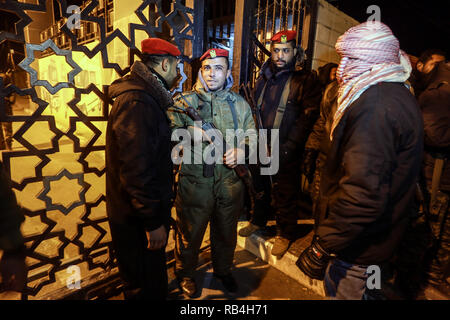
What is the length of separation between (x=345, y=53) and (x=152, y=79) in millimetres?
1295

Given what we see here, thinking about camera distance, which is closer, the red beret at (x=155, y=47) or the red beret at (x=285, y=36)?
the red beret at (x=155, y=47)

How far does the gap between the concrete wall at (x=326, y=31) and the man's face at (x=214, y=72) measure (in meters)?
2.44

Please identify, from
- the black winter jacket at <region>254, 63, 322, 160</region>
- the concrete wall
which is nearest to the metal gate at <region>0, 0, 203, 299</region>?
the black winter jacket at <region>254, 63, 322, 160</region>

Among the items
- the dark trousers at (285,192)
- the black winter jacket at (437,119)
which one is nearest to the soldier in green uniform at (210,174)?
the dark trousers at (285,192)

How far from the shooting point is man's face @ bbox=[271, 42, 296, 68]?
285 centimetres

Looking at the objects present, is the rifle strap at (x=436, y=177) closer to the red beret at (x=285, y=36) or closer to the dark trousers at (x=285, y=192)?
the dark trousers at (x=285, y=192)

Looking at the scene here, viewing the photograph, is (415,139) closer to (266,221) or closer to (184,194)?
(184,194)

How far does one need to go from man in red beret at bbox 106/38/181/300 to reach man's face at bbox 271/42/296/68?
1460 millimetres

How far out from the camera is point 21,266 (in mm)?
1289

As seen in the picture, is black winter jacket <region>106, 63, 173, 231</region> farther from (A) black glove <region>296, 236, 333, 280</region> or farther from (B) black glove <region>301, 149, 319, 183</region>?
(B) black glove <region>301, 149, 319, 183</region>

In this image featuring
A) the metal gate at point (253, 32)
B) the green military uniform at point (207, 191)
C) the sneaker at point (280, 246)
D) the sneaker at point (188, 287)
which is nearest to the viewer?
the green military uniform at point (207, 191)

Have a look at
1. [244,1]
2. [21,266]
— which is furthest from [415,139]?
[244,1]

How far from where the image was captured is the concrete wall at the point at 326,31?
398 cm
